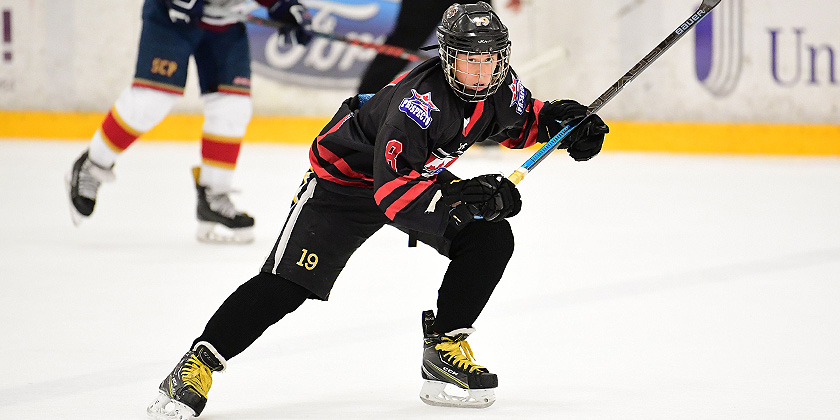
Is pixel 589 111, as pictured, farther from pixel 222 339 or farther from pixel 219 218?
pixel 219 218

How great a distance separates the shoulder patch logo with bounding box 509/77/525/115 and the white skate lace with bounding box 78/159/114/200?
194cm

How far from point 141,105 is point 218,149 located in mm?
297

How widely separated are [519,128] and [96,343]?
1035 millimetres

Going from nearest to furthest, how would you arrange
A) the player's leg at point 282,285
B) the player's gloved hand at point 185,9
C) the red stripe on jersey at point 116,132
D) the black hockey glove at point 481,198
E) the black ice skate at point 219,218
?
the black hockey glove at point 481,198 → the player's leg at point 282,285 → the player's gloved hand at point 185,9 → the red stripe on jersey at point 116,132 → the black ice skate at point 219,218

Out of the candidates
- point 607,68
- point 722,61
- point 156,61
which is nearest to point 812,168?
point 722,61

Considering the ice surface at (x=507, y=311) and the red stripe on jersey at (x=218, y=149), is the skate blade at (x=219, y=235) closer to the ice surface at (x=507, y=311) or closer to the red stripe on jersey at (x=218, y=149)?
the ice surface at (x=507, y=311)

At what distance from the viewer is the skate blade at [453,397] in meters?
1.91

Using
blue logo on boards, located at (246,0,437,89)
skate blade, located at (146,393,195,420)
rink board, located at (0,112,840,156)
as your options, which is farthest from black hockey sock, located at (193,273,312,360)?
blue logo on boards, located at (246,0,437,89)

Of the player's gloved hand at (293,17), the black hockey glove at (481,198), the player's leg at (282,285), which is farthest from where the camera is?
the player's gloved hand at (293,17)

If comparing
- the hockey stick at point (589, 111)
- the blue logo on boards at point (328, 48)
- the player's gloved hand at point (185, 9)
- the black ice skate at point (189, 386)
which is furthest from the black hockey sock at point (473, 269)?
the blue logo on boards at point (328, 48)

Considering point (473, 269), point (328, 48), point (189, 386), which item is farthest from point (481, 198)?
point (328, 48)

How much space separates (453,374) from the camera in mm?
1929

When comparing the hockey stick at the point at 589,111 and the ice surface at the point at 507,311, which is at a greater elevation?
the hockey stick at the point at 589,111

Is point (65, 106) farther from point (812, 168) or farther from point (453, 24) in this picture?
point (453, 24)
